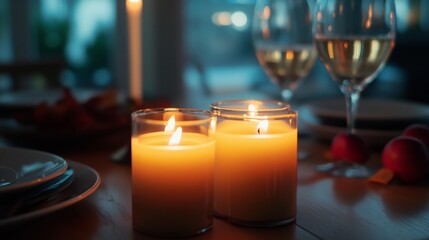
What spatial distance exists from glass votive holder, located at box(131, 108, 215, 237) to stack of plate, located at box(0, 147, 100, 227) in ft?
0.24

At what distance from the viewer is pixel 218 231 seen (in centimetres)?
56

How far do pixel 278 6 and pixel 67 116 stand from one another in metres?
0.45

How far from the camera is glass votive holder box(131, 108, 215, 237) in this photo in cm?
53

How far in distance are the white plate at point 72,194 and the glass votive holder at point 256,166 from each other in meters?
0.15

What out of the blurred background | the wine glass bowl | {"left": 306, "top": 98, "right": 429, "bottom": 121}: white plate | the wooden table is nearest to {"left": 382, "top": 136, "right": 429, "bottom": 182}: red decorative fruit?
the wooden table

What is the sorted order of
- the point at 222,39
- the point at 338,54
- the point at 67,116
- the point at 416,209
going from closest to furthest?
the point at 416,209, the point at 338,54, the point at 67,116, the point at 222,39

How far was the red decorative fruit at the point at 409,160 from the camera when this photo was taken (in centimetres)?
75

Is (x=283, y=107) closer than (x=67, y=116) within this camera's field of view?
Yes

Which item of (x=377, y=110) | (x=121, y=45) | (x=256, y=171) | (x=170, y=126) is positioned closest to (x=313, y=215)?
(x=256, y=171)

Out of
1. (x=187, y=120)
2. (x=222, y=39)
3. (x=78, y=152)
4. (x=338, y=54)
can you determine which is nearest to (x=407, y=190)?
(x=338, y=54)

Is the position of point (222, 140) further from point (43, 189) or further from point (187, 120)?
point (43, 189)

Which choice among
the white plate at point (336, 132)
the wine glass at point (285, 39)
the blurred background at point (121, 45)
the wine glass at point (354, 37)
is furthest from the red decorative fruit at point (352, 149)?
the blurred background at point (121, 45)

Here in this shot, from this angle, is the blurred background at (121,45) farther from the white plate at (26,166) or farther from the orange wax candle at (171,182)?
the orange wax candle at (171,182)

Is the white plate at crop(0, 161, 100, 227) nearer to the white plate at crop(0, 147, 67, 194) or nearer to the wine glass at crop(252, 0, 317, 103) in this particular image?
the white plate at crop(0, 147, 67, 194)
